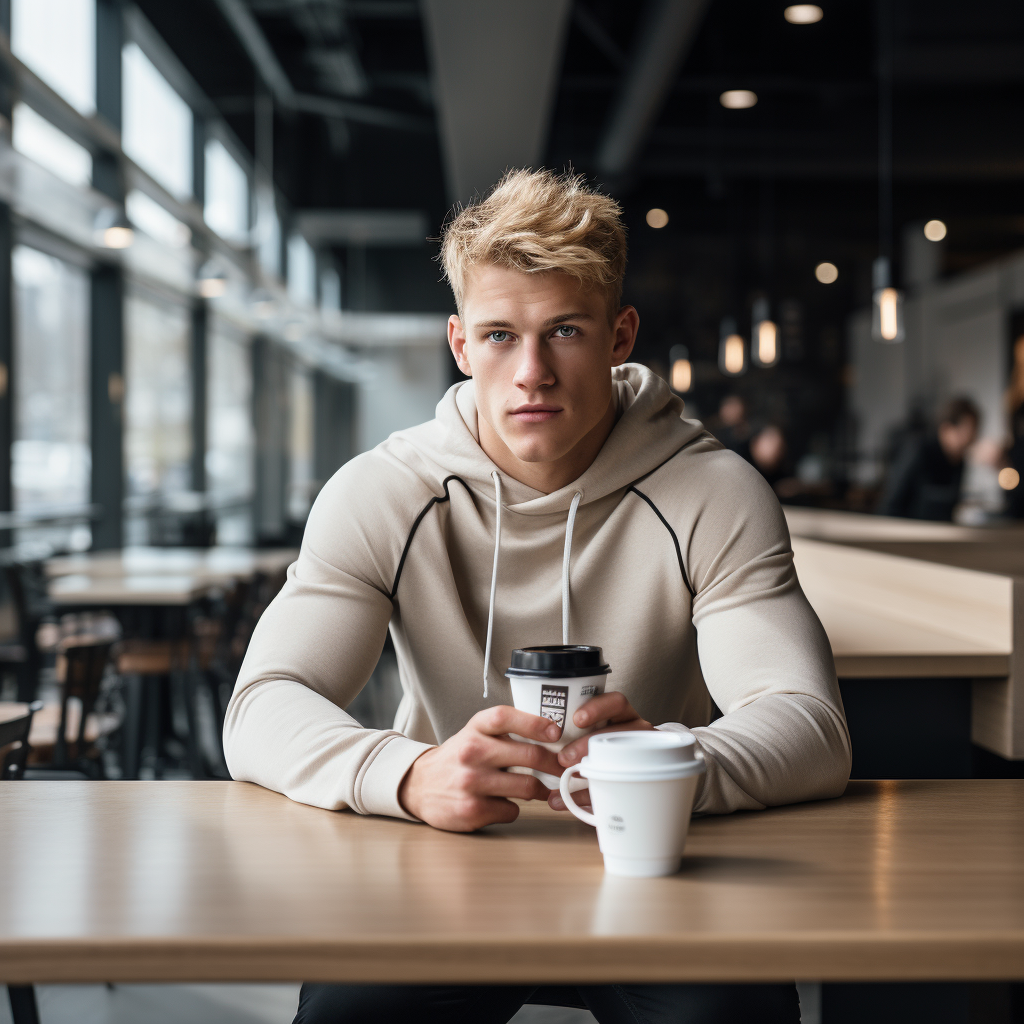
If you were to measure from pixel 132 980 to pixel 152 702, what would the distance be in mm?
3955

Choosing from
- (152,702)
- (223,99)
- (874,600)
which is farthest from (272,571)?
(223,99)

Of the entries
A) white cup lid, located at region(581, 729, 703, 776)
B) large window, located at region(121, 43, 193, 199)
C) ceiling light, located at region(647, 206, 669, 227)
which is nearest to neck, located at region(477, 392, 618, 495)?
white cup lid, located at region(581, 729, 703, 776)

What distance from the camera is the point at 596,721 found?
108cm

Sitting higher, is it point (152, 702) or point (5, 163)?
point (5, 163)

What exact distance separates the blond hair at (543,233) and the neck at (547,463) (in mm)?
198

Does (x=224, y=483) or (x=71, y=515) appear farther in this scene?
(x=224, y=483)

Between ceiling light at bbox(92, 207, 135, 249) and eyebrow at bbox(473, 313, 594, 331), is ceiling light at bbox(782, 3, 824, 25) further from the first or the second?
eyebrow at bbox(473, 313, 594, 331)

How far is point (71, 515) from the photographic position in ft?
25.0

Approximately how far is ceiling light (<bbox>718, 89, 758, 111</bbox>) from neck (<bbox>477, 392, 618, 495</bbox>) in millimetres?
7779

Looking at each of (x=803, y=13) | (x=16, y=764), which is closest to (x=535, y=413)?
(x=16, y=764)

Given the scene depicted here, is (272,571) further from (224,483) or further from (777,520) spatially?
(224,483)

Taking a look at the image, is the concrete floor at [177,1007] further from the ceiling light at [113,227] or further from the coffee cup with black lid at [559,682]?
the ceiling light at [113,227]

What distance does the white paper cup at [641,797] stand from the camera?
938mm

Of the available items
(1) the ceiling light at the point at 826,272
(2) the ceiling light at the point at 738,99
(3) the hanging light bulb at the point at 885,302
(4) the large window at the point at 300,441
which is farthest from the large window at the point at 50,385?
Result: (1) the ceiling light at the point at 826,272
